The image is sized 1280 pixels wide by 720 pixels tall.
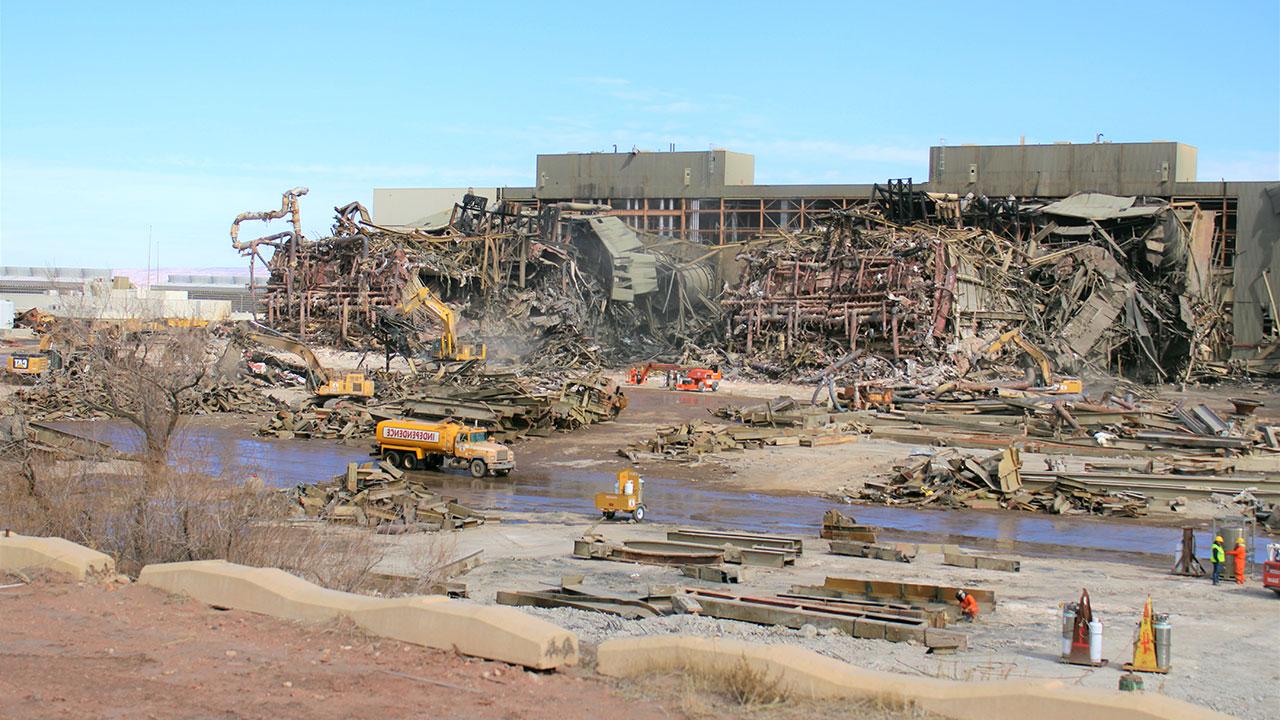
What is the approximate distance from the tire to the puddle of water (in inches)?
34.8

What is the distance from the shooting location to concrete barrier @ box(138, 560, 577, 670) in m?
11.3

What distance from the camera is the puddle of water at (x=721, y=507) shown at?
24.5m

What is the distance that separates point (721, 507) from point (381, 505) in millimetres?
7634

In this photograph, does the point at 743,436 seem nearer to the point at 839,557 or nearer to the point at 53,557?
the point at 839,557

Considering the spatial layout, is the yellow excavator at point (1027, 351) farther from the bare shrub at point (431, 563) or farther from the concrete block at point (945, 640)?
the concrete block at point (945, 640)

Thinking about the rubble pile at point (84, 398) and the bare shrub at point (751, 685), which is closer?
the bare shrub at point (751, 685)

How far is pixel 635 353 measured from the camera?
211 ft

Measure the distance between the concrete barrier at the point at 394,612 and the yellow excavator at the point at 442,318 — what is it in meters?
36.7

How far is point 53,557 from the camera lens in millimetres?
14562

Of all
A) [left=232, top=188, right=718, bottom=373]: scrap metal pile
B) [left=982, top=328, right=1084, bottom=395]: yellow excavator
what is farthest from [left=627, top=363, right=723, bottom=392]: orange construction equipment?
[left=982, top=328, right=1084, bottom=395]: yellow excavator

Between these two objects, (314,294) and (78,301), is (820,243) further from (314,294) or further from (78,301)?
(78,301)

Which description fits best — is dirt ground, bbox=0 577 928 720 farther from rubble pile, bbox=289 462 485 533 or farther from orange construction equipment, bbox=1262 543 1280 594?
rubble pile, bbox=289 462 485 533

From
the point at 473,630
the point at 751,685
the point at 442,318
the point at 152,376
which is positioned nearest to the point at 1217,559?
the point at 751,685

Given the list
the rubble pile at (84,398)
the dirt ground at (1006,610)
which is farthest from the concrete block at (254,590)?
the rubble pile at (84,398)
